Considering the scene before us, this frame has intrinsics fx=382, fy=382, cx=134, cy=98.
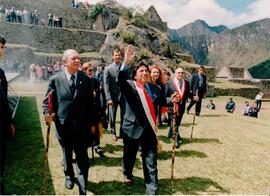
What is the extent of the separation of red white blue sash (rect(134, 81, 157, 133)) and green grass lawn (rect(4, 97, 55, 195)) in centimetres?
203

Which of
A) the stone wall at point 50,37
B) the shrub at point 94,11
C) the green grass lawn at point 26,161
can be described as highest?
the shrub at point 94,11

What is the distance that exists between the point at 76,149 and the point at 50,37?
37.9 metres

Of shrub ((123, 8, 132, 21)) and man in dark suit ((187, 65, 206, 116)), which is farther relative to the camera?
shrub ((123, 8, 132, 21))

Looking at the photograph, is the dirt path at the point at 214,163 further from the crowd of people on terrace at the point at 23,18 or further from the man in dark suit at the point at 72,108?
the crowd of people on terrace at the point at 23,18

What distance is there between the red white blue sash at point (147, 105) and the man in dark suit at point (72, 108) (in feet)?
3.05

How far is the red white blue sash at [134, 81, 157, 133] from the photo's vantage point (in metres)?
6.66

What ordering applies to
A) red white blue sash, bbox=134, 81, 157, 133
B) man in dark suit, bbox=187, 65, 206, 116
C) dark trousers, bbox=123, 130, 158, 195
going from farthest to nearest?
man in dark suit, bbox=187, 65, 206, 116 → red white blue sash, bbox=134, 81, 157, 133 → dark trousers, bbox=123, 130, 158, 195

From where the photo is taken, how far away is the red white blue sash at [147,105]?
6.66 meters

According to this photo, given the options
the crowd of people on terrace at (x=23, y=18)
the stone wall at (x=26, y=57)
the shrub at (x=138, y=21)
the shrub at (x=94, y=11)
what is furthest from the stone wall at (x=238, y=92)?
the shrub at (x=94, y=11)

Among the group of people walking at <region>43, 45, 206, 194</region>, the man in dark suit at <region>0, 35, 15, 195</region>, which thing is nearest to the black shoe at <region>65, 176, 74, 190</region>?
the group of people walking at <region>43, 45, 206, 194</region>

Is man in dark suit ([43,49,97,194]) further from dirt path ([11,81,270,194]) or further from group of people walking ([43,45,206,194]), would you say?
dirt path ([11,81,270,194])

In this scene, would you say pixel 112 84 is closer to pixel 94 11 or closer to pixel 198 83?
pixel 198 83

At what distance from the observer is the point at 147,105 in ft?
22.0

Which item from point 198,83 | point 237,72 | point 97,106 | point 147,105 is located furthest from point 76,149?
point 237,72
